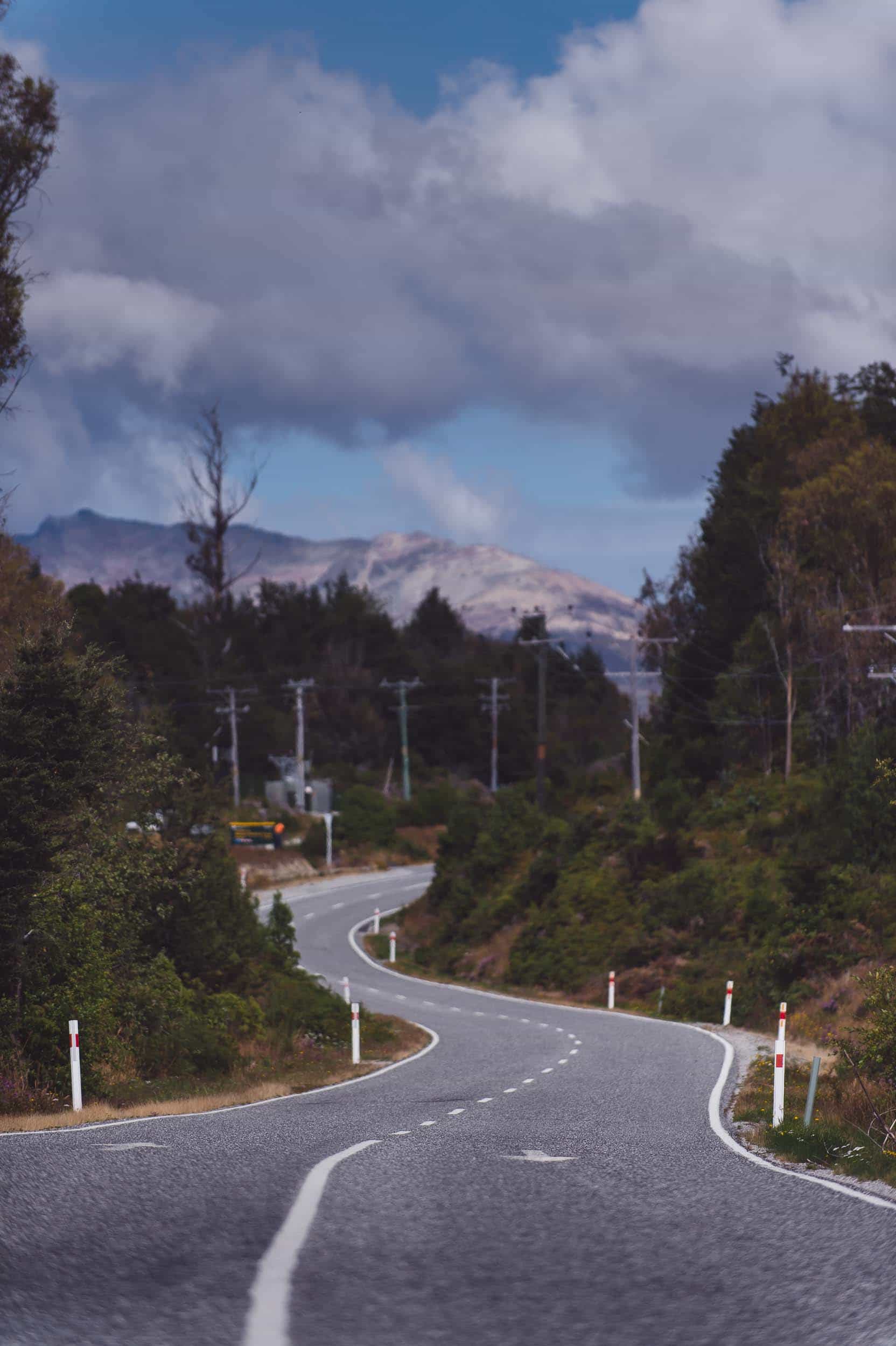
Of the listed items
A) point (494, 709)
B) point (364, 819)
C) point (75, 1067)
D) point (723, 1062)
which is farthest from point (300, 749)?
point (75, 1067)

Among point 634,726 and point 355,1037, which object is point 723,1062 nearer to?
point 355,1037

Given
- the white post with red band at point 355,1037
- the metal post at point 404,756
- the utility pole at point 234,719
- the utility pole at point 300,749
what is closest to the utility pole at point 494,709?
the metal post at point 404,756

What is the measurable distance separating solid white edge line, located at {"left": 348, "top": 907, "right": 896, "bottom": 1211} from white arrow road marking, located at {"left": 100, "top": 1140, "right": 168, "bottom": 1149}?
4.47 m

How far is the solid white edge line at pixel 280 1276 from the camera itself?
5.14 m

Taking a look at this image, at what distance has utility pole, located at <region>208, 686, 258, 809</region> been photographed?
8675 cm

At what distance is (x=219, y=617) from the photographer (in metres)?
69.3

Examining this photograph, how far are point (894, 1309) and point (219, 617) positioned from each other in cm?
6505

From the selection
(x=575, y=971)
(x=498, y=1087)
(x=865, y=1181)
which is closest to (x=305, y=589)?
(x=575, y=971)

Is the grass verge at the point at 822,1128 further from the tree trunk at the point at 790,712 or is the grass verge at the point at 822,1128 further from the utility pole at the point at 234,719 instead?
the utility pole at the point at 234,719

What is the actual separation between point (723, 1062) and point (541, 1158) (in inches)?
519

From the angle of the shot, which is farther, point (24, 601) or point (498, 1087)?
point (24, 601)

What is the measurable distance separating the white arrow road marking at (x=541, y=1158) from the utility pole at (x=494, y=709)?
275 ft

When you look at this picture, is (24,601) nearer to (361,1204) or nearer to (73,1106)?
(73,1106)

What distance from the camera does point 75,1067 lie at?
15758 millimetres
